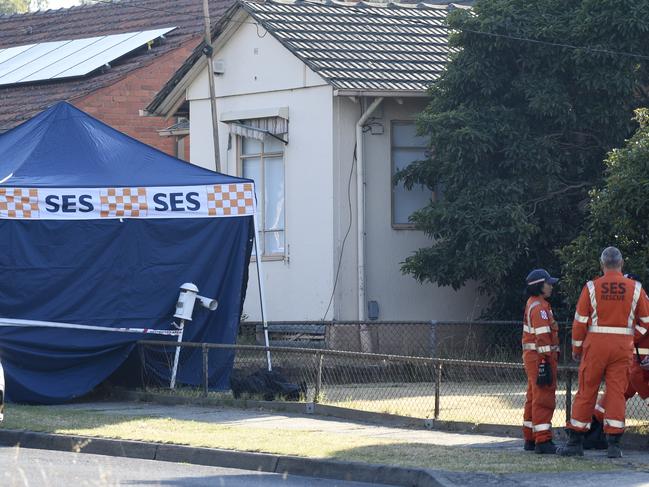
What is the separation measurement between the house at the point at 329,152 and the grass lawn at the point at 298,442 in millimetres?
7999

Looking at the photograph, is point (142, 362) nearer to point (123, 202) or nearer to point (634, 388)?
point (123, 202)

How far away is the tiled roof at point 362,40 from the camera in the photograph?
2212cm

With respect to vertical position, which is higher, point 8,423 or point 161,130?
point 161,130

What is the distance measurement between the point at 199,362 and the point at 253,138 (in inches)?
278

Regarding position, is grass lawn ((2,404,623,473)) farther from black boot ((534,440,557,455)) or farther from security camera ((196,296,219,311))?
security camera ((196,296,219,311))

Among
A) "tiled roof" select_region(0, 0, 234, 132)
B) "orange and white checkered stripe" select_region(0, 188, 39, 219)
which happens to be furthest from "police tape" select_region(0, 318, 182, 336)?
"tiled roof" select_region(0, 0, 234, 132)

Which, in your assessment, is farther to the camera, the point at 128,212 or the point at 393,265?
the point at 393,265

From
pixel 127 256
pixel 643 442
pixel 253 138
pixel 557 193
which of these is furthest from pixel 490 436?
pixel 253 138

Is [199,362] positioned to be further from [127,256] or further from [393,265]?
[393,265]

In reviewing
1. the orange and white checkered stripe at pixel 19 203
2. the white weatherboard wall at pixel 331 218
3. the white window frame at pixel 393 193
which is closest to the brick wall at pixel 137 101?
the white weatherboard wall at pixel 331 218

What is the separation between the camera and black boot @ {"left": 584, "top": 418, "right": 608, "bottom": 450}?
12094mm

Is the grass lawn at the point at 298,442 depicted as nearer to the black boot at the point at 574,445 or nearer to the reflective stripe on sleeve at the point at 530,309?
the black boot at the point at 574,445

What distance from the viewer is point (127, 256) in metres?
17.2

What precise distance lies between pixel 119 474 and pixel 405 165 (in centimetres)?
1245
